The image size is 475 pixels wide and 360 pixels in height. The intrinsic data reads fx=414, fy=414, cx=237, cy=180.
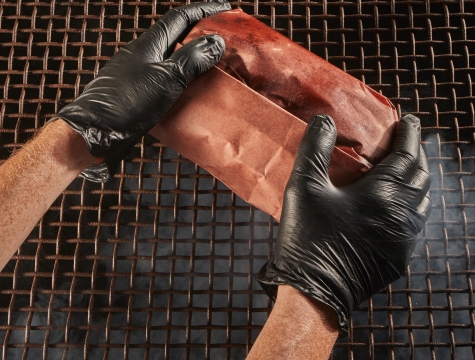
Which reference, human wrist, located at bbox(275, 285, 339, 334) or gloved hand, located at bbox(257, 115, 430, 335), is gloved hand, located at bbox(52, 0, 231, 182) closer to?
gloved hand, located at bbox(257, 115, 430, 335)

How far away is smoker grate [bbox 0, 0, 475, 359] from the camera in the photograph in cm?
113

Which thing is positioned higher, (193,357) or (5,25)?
(5,25)

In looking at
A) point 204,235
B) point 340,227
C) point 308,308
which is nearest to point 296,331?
point 308,308

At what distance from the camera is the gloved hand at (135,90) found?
3.10 feet

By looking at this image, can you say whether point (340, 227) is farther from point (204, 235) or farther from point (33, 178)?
point (204, 235)

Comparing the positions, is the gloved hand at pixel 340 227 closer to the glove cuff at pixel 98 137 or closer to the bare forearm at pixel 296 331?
the bare forearm at pixel 296 331

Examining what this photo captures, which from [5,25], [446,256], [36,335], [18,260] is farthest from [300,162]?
[5,25]

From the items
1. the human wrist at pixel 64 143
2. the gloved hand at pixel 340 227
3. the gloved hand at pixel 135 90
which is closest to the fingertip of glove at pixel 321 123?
the gloved hand at pixel 340 227

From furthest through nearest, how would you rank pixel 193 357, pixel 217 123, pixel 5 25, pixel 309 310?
pixel 5 25 < pixel 193 357 < pixel 217 123 < pixel 309 310

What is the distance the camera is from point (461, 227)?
1139mm

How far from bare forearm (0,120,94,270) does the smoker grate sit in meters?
0.25

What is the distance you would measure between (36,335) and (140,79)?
3.57 ft

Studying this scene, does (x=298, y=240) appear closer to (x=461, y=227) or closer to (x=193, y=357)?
(x=461, y=227)

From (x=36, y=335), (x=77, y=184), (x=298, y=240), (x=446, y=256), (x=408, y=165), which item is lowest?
(x=36, y=335)
